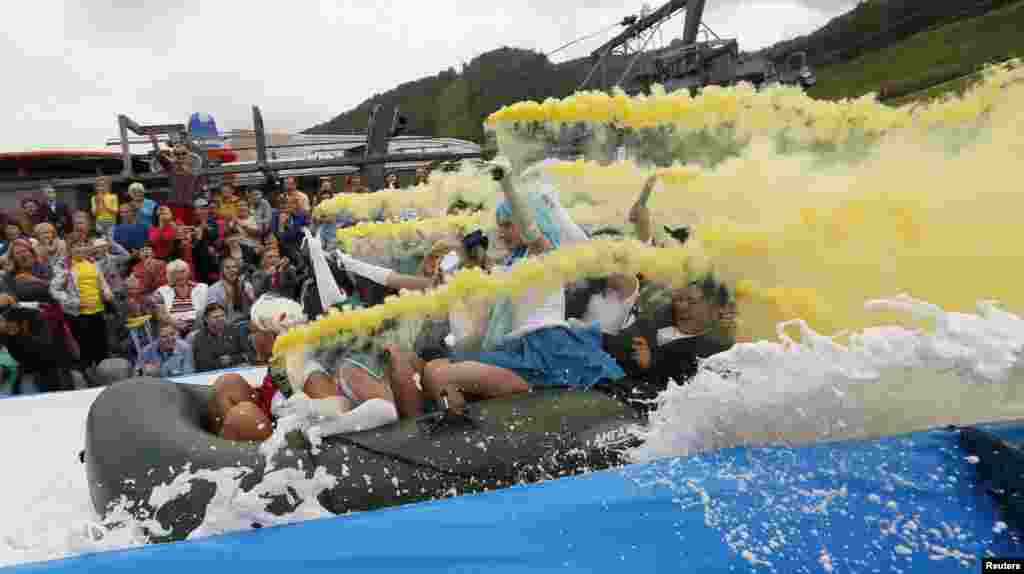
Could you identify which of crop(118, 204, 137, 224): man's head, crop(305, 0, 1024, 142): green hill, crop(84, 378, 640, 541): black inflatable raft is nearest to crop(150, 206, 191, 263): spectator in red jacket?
crop(118, 204, 137, 224): man's head

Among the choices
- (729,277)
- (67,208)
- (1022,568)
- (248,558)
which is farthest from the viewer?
(67,208)

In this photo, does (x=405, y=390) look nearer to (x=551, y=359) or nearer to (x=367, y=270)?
(x=551, y=359)

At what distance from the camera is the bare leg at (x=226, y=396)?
9.61 feet

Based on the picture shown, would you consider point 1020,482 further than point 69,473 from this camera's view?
No

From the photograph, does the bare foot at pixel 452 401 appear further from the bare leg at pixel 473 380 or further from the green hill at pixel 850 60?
the green hill at pixel 850 60

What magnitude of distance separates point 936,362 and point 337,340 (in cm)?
177

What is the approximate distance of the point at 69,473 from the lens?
10.3ft

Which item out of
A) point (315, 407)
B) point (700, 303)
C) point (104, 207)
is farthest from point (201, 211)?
point (700, 303)

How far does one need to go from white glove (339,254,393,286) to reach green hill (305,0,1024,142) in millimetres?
1091

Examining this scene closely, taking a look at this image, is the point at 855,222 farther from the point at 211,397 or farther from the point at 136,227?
the point at 136,227

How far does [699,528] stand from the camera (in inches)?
66.4

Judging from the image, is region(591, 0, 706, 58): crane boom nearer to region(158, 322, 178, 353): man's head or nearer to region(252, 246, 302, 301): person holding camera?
region(252, 246, 302, 301): person holding camera

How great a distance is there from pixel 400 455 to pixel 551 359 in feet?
2.17

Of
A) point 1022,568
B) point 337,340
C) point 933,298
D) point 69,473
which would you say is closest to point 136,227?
point 69,473
